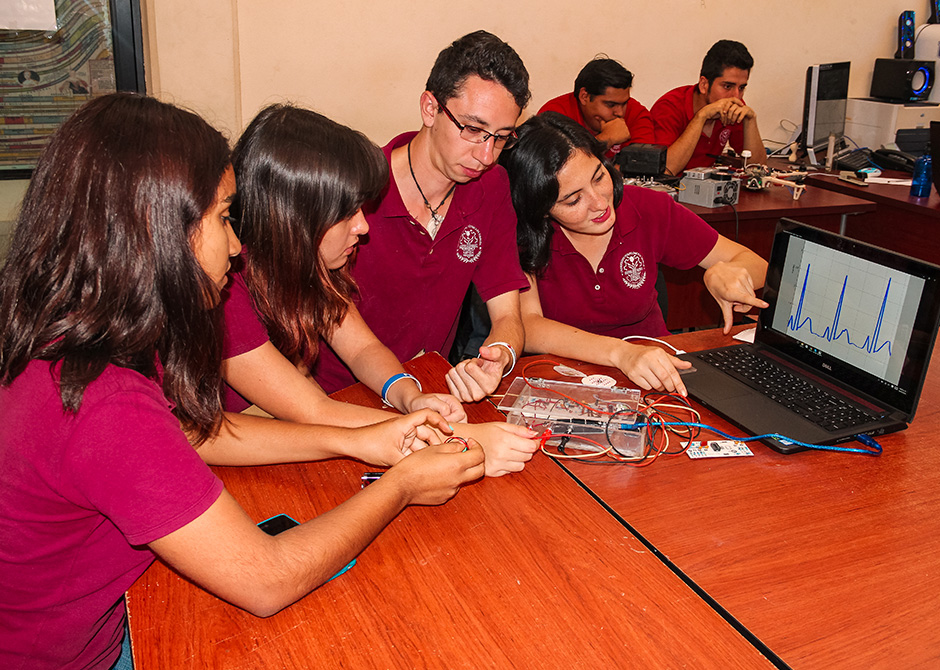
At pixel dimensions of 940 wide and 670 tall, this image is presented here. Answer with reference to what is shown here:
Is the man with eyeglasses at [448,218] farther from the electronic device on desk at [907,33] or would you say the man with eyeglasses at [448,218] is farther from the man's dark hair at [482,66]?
the electronic device on desk at [907,33]

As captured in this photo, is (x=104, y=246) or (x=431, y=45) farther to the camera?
(x=431, y=45)

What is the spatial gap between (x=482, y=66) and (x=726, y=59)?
281cm

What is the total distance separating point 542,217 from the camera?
188 centimetres

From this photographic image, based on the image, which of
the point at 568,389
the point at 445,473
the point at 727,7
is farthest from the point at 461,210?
the point at 727,7

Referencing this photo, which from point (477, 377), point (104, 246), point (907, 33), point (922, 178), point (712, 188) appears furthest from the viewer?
point (907, 33)

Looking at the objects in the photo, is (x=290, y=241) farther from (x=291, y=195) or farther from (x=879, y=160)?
(x=879, y=160)

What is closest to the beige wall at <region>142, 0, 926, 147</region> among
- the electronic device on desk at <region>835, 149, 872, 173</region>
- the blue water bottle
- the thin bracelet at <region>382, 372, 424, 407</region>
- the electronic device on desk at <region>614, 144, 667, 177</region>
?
the electronic device on desk at <region>835, 149, 872, 173</region>

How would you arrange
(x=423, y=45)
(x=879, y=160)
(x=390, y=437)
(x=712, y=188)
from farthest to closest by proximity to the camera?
(x=879, y=160)
(x=423, y=45)
(x=712, y=188)
(x=390, y=437)

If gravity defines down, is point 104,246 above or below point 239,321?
above

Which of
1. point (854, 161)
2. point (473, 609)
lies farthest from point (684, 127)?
point (473, 609)

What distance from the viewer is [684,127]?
13.5 feet

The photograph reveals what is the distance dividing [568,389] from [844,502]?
0.53 m

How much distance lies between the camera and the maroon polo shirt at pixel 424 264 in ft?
6.00

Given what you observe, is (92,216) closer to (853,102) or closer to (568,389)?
(568,389)
